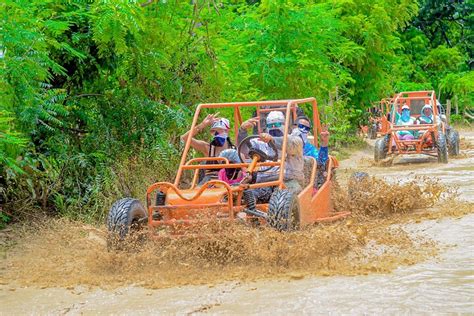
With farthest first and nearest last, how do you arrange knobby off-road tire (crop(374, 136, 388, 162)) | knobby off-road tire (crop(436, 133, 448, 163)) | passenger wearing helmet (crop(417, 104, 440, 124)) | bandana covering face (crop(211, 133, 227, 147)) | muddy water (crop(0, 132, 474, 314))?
passenger wearing helmet (crop(417, 104, 440, 124)) < knobby off-road tire (crop(374, 136, 388, 162)) < knobby off-road tire (crop(436, 133, 448, 163)) < bandana covering face (crop(211, 133, 227, 147)) < muddy water (crop(0, 132, 474, 314))

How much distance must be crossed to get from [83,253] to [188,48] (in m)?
4.57

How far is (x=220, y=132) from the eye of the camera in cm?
927

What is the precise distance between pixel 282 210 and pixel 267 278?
36.0 inches

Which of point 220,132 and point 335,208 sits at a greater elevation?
point 220,132

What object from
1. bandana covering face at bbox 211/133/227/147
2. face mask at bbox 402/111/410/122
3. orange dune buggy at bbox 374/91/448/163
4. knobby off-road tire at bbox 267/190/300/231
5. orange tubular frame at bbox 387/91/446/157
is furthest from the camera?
face mask at bbox 402/111/410/122

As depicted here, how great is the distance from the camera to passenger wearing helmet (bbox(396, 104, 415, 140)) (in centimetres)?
1778

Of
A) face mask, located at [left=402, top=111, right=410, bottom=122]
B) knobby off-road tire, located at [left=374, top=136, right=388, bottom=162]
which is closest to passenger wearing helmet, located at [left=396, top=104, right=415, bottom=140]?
face mask, located at [left=402, top=111, right=410, bottom=122]

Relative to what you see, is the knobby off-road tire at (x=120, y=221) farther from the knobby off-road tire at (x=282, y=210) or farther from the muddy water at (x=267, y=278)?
the knobby off-road tire at (x=282, y=210)

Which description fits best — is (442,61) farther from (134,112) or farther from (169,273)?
(169,273)

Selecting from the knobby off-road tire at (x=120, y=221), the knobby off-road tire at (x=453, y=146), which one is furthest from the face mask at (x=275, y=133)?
the knobby off-road tire at (x=453, y=146)

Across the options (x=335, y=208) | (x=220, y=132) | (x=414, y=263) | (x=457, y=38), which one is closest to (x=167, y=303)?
(x=414, y=263)

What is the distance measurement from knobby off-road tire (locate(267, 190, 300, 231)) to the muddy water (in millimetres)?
188

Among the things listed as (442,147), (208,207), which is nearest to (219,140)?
(208,207)

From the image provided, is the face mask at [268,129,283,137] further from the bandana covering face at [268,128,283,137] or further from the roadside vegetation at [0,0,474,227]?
the roadside vegetation at [0,0,474,227]
